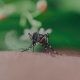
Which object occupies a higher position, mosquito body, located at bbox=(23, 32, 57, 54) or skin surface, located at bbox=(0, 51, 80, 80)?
mosquito body, located at bbox=(23, 32, 57, 54)

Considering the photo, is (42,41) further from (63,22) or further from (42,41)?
(63,22)

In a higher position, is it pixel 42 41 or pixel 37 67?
pixel 42 41

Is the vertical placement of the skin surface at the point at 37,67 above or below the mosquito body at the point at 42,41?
below

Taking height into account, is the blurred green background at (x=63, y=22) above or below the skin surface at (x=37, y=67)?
above

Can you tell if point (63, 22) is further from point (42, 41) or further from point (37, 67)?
point (37, 67)

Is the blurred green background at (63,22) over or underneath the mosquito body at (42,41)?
over

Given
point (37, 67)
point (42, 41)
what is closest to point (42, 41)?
point (42, 41)

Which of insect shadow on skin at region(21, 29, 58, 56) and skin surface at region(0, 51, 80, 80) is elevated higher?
insect shadow on skin at region(21, 29, 58, 56)

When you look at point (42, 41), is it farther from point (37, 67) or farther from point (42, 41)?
point (37, 67)

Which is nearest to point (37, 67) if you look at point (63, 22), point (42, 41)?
point (42, 41)
